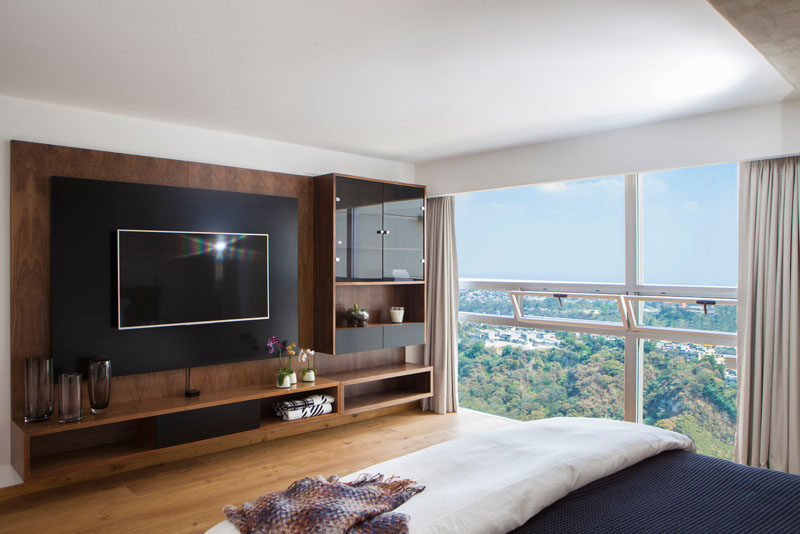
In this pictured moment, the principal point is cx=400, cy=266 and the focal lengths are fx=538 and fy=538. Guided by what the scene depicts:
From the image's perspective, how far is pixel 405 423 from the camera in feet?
16.7

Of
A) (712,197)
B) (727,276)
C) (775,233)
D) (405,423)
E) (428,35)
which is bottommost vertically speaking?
(405,423)

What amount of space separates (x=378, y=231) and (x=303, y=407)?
1.68 m

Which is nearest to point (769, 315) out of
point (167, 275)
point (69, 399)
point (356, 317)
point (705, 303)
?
point (705, 303)

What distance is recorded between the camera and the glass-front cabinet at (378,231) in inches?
Result: 185

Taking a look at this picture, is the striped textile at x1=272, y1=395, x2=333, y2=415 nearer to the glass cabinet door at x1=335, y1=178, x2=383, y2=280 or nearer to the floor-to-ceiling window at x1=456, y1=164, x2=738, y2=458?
the glass cabinet door at x1=335, y1=178, x2=383, y2=280

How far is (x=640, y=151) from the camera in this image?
4.05 meters

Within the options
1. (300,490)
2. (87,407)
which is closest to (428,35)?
(300,490)

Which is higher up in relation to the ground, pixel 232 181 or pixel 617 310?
pixel 232 181

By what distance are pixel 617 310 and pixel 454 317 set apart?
162 centimetres

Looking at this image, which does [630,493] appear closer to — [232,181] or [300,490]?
[300,490]

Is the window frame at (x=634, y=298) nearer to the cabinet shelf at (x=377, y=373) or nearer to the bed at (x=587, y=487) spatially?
the cabinet shelf at (x=377, y=373)

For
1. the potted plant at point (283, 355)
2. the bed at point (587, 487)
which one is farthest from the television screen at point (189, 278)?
the bed at point (587, 487)

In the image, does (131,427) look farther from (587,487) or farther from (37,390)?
(587,487)

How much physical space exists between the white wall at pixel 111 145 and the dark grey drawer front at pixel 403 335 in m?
1.60
